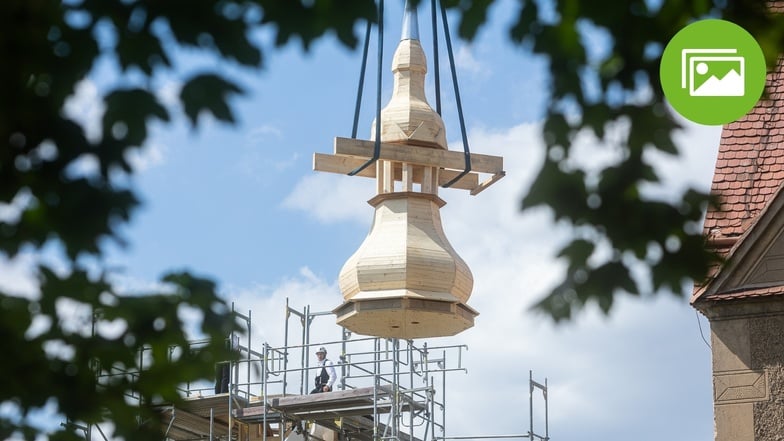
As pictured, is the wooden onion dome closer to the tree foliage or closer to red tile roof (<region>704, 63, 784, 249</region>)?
red tile roof (<region>704, 63, 784, 249</region>)

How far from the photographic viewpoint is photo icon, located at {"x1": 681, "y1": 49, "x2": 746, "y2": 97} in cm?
696

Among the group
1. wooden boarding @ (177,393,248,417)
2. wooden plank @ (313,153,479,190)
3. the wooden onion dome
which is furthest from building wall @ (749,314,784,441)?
wooden boarding @ (177,393,248,417)

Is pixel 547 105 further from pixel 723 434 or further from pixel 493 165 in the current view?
pixel 493 165

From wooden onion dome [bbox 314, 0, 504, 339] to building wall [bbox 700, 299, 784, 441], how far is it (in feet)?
32.4

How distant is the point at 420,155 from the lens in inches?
1077

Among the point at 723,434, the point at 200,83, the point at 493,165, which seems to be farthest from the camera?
the point at 493,165

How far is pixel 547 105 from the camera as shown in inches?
200

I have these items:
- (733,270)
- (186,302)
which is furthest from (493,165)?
(186,302)

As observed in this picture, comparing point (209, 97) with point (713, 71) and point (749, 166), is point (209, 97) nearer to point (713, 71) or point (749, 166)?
point (713, 71)

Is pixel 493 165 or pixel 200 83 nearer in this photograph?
pixel 200 83

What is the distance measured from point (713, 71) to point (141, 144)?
11.9 ft

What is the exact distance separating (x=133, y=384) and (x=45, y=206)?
2.27ft

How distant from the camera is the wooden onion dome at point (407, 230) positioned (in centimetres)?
2656

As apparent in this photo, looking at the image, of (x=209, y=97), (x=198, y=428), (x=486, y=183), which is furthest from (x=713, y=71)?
(x=198, y=428)
